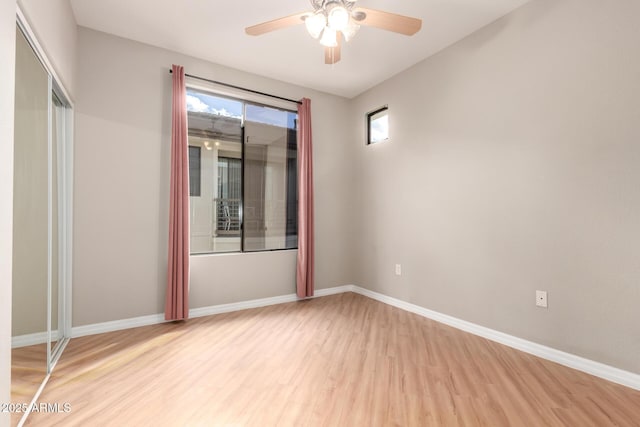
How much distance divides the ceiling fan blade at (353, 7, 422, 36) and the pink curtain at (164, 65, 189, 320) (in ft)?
6.83

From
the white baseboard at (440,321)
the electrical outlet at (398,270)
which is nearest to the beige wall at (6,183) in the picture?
the white baseboard at (440,321)

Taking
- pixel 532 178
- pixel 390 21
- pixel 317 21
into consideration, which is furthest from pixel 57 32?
pixel 532 178

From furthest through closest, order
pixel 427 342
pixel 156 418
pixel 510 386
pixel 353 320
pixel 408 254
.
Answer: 1. pixel 408 254
2. pixel 353 320
3. pixel 427 342
4. pixel 510 386
5. pixel 156 418

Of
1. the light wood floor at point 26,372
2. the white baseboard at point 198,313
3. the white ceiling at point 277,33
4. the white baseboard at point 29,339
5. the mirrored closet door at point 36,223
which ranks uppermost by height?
the white ceiling at point 277,33

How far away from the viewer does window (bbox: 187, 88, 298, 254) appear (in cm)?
358

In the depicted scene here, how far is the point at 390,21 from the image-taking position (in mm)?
2102

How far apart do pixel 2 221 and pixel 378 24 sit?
7.78ft

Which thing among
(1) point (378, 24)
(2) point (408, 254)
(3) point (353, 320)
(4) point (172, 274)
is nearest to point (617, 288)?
(2) point (408, 254)

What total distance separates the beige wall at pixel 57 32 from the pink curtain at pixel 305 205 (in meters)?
2.37

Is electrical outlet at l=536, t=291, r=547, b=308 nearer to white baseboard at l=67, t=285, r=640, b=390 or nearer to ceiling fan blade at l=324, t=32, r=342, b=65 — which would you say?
white baseboard at l=67, t=285, r=640, b=390

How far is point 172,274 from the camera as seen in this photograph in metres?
3.16

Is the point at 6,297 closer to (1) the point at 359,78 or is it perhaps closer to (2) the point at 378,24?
(2) the point at 378,24

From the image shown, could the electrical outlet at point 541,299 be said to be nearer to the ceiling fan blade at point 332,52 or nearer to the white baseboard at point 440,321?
the white baseboard at point 440,321

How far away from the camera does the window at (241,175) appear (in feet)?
11.8
